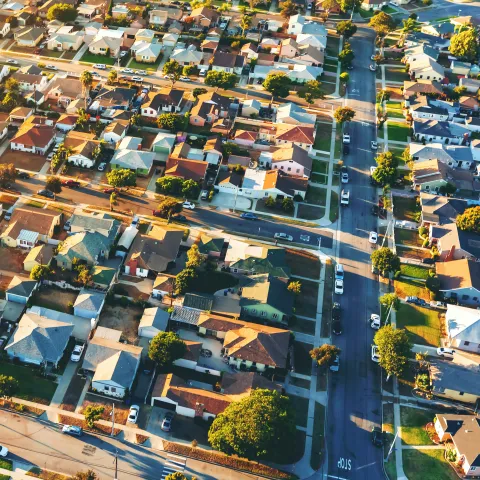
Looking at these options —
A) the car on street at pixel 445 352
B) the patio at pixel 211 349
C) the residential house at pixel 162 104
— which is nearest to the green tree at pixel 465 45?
the residential house at pixel 162 104

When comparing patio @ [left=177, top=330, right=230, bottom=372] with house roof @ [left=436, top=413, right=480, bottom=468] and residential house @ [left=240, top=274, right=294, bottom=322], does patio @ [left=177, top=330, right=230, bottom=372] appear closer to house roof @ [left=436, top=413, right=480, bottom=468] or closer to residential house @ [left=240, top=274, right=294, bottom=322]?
residential house @ [left=240, top=274, right=294, bottom=322]

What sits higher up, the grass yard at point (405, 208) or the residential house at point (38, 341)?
the residential house at point (38, 341)

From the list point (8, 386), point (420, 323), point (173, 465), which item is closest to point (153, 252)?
point (8, 386)

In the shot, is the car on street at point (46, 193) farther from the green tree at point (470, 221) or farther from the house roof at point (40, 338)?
the green tree at point (470, 221)

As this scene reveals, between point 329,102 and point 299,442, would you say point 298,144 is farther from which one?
point 299,442

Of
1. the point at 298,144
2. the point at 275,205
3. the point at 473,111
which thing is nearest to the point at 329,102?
the point at 298,144
